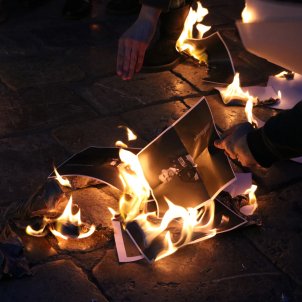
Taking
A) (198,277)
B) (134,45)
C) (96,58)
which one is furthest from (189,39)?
(198,277)

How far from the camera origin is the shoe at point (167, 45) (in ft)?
14.2

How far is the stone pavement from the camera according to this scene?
251 centimetres

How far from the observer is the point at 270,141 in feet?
8.10

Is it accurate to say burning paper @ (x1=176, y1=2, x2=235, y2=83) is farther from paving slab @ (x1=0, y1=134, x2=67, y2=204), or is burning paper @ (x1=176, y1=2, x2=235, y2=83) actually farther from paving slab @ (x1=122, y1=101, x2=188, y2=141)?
paving slab @ (x1=0, y1=134, x2=67, y2=204)

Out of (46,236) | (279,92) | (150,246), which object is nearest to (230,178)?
(150,246)

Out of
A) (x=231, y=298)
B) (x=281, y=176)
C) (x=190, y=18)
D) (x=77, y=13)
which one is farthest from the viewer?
(x=77, y=13)

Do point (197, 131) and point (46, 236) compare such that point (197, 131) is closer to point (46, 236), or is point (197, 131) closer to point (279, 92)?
point (46, 236)

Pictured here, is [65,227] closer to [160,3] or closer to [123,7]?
[160,3]

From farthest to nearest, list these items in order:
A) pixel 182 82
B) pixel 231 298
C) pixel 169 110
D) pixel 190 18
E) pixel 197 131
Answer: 1. pixel 190 18
2. pixel 182 82
3. pixel 169 110
4. pixel 197 131
5. pixel 231 298

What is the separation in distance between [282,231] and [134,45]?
1.14 metres

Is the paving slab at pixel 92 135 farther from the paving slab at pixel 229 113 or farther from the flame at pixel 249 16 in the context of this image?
the flame at pixel 249 16

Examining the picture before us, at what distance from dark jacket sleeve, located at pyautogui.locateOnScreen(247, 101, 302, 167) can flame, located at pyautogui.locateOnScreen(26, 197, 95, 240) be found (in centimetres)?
83

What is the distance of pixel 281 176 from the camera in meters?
3.23

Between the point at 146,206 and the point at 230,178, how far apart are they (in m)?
0.42
